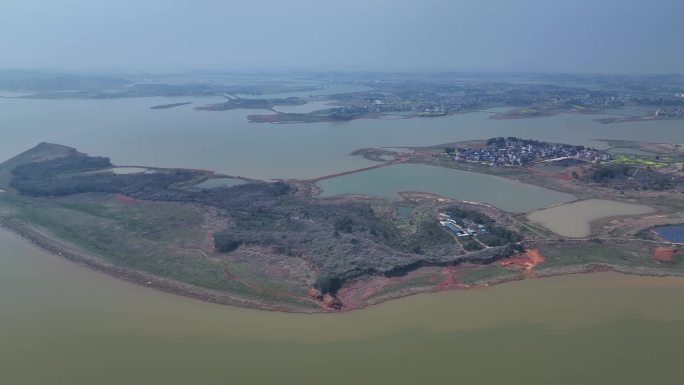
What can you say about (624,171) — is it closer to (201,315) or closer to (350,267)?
(350,267)

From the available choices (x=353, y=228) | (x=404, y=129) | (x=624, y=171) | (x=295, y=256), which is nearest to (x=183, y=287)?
(x=295, y=256)

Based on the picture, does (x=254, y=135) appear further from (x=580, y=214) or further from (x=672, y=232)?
(x=672, y=232)

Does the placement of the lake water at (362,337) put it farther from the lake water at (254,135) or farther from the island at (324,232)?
the lake water at (254,135)

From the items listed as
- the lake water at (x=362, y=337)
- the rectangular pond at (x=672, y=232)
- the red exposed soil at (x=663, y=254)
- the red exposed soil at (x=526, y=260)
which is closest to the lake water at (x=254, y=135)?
the red exposed soil at (x=526, y=260)

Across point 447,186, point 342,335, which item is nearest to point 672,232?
point 447,186

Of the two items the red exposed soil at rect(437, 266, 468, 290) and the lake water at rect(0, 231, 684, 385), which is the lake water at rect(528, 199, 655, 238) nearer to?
the lake water at rect(0, 231, 684, 385)
